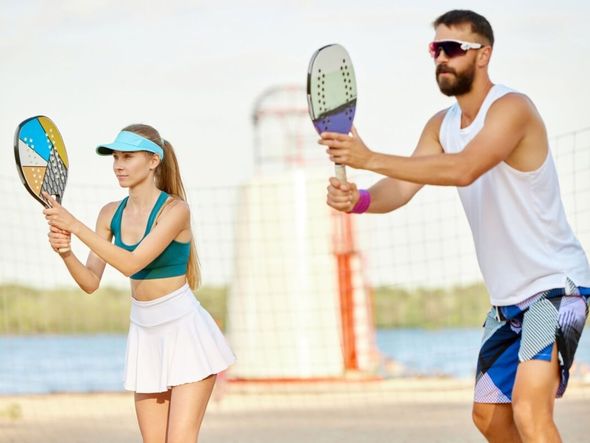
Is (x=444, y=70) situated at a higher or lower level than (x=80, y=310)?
higher

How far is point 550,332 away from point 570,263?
0.87 ft

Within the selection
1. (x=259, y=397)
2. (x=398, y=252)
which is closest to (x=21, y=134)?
(x=259, y=397)

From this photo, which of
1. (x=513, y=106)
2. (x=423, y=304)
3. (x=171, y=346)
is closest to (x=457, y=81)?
(x=513, y=106)

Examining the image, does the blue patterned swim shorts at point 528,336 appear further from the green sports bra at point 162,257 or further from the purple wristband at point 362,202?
the green sports bra at point 162,257

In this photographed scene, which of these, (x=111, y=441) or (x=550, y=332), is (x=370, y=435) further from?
(x=550, y=332)

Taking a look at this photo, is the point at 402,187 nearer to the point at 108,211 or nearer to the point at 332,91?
the point at 332,91

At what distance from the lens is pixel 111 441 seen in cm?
880

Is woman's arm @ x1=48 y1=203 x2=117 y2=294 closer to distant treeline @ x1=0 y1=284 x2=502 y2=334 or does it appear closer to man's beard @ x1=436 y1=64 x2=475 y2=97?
man's beard @ x1=436 y1=64 x2=475 y2=97

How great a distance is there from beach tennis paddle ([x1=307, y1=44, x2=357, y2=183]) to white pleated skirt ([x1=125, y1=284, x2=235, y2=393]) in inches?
42.1

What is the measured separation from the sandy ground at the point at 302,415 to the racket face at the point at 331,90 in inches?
181

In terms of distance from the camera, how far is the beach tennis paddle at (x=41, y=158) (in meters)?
4.63

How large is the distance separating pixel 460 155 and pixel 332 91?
48 centimetres

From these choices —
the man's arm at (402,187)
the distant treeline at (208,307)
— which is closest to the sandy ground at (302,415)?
the man's arm at (402,187)

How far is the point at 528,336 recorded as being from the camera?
4.13 m
